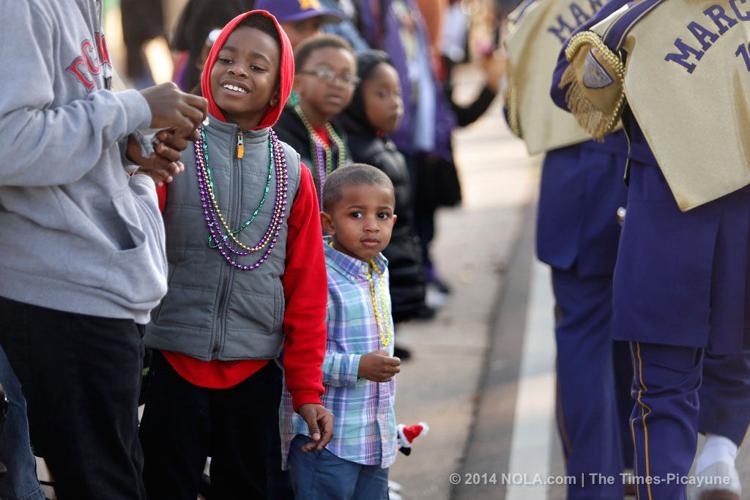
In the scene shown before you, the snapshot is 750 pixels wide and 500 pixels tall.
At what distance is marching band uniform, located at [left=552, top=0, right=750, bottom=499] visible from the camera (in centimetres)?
383

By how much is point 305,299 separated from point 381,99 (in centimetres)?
185

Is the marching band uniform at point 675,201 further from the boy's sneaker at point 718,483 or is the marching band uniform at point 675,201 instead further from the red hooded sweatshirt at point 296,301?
the red hooded sweatshirt at point 296,301

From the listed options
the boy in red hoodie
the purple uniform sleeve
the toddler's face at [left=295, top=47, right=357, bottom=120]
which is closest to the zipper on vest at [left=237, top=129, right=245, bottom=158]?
the boy in red hoodie

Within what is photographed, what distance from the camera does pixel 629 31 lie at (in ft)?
12.8

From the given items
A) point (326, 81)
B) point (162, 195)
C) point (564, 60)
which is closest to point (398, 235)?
point (326, 81)

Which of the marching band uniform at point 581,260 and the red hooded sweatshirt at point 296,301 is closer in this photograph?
the red hooded sweatshirt at point 296,301

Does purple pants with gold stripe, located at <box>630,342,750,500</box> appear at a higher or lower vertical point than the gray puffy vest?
lower

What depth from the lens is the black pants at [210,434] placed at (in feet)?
11.5

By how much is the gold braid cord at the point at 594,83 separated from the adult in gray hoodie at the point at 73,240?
4.78 ft

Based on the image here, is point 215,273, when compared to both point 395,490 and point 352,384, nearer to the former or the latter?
point 352,384

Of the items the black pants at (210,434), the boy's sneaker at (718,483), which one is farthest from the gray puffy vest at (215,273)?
the boy's sneaker at (718,483)

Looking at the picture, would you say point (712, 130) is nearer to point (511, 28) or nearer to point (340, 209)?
point (340, 209)

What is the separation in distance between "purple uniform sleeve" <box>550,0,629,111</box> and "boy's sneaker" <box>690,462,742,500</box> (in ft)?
4.30

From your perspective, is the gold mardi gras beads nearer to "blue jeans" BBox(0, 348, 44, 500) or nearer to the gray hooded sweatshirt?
the gray hooded sweatshirt
